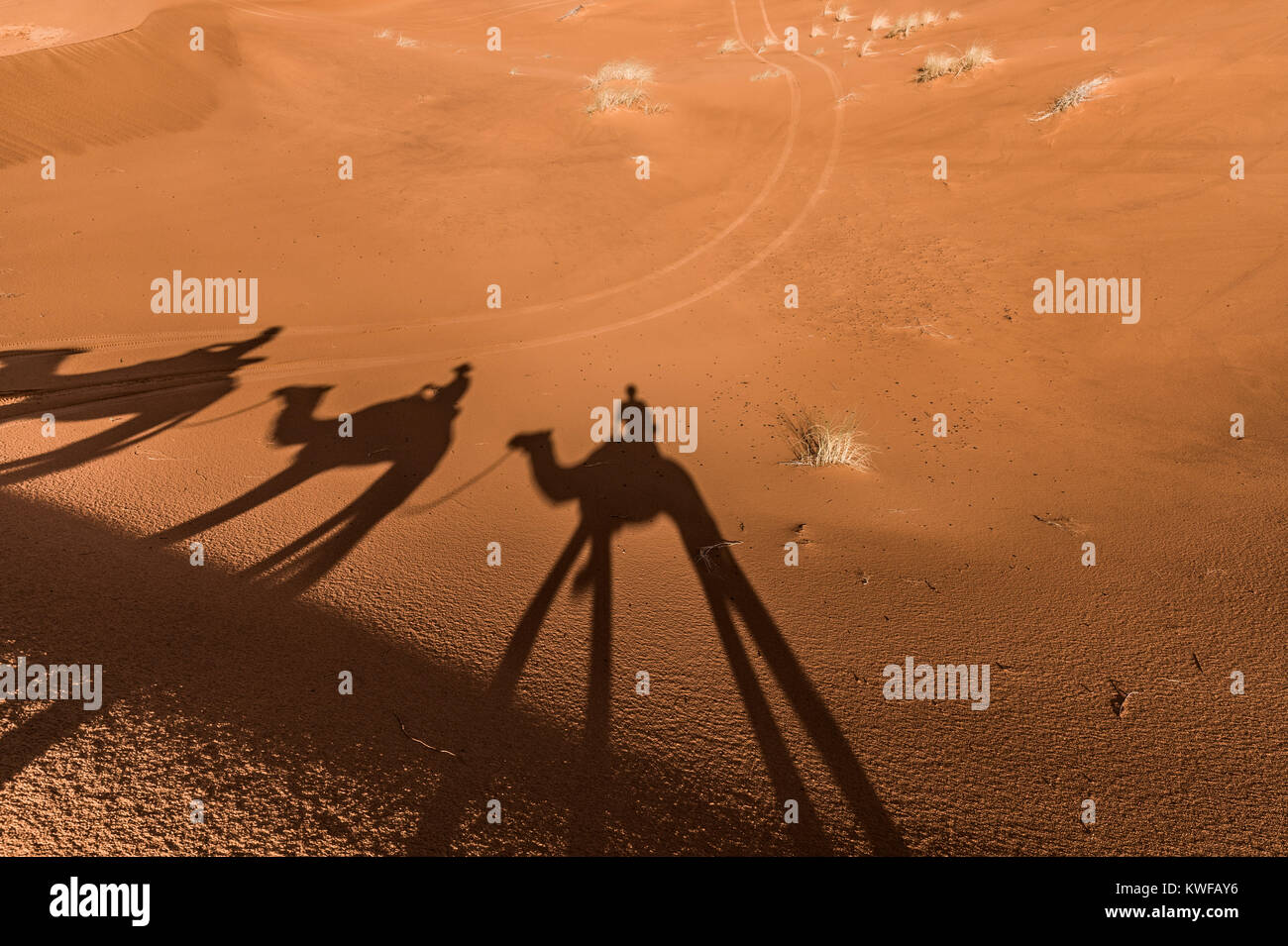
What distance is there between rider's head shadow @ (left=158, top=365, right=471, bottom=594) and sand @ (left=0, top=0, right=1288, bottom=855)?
45 millimetres

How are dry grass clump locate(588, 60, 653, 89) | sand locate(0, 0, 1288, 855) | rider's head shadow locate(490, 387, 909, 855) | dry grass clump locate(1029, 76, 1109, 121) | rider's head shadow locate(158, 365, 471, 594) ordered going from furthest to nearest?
dry grass clump locate(588, 60, 653, 89) < dry grass clump locate(1029, 76, 1109, 121) < rider's head shadow locate(158, 365, 471, 594) < rider's head shadow locate(490, 387, 909, 855) < sand locate(0, 0, 1288, 855)

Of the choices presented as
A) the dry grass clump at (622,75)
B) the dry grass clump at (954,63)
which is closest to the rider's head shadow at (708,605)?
the dry grass clump at (954,63)

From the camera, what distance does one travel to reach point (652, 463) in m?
5.91

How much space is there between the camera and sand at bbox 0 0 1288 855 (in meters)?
2.72

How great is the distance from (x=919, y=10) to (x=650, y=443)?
18.8 meters

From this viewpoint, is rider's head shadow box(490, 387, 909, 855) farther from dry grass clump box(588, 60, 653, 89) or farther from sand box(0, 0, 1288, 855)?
dry grass clump box(588, 60, 653, 89)

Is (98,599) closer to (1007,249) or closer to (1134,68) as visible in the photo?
(1007,249)

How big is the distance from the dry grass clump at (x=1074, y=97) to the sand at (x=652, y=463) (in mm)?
178

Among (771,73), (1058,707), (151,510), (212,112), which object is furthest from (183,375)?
(771,73)

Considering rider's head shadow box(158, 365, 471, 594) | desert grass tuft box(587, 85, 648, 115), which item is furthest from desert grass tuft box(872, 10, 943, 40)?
rider's head shadow box(158, 365, 471, 594)

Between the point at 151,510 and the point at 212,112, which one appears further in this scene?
the point at 212,112

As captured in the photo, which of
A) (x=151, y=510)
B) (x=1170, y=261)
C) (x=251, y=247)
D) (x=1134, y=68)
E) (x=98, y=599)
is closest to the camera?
(x=98, y=599)

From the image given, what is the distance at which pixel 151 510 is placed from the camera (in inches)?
183

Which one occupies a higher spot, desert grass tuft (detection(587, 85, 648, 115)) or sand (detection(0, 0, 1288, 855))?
desert grass tuft (detection(587, 85, 648, 115))
